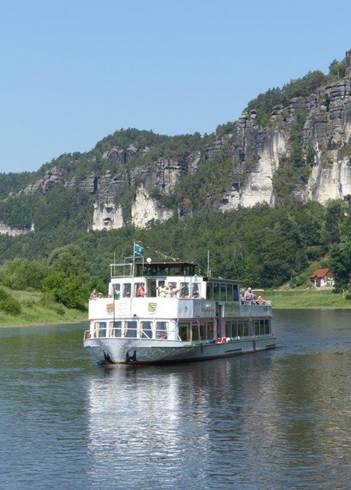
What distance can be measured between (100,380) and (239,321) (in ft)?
75.0

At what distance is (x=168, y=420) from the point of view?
50.8 metres

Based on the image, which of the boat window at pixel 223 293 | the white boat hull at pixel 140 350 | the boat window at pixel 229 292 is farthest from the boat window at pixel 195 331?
the boat window at pixel 229 292

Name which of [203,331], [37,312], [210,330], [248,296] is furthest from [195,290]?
[37,312]

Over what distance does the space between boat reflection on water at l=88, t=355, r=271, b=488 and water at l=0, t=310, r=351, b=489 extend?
0.17 ft

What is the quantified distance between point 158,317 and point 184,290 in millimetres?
5389

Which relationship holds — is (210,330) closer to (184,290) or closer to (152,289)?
(184,290)

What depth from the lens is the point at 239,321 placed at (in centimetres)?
8694

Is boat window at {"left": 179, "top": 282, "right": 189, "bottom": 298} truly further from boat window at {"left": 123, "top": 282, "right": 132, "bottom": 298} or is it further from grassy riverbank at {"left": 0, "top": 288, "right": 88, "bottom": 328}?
grassy riverbank at {"left": 0, "top": 288, "right": 88, "bottom": 328}

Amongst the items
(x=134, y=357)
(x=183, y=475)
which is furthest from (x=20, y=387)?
(x=183, y=475)

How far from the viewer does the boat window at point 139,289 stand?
74.6 m

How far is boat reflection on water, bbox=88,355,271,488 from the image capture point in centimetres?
4041

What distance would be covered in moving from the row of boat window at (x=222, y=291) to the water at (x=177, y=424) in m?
5.23

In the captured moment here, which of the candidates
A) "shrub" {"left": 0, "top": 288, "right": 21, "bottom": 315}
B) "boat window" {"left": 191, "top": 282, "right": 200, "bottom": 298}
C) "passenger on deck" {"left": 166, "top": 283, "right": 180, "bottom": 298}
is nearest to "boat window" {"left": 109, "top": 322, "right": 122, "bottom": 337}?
"passenger on deck" {"left": 166, "top": 283, "right": 180, "bottom": 298}

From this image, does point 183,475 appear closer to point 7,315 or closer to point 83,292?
point 7,315
